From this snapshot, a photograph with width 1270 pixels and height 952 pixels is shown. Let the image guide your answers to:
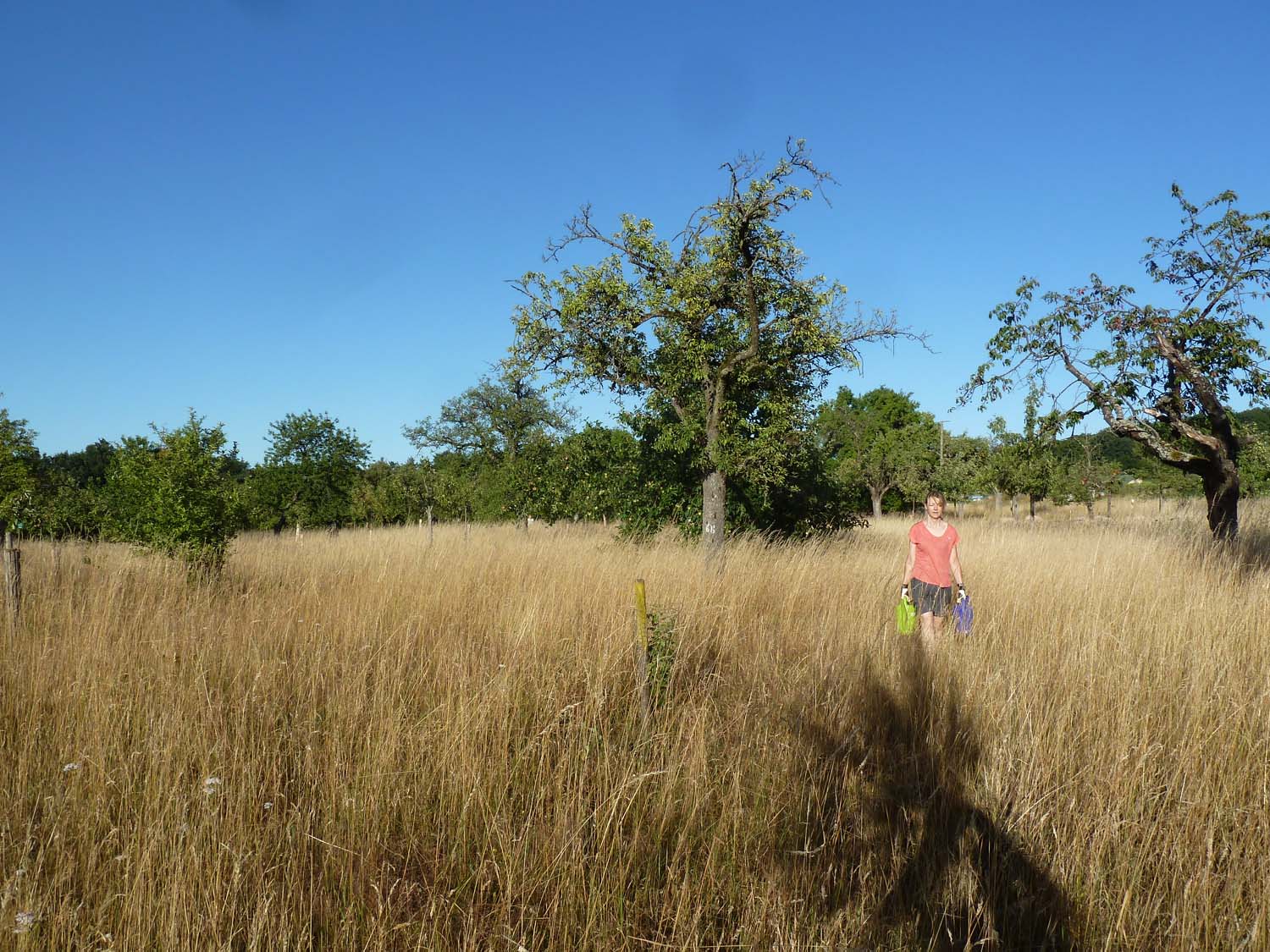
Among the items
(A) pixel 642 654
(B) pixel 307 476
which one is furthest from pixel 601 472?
(B) pixel 307 476

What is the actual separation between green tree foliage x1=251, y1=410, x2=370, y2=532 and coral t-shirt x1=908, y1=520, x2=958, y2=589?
26.4m

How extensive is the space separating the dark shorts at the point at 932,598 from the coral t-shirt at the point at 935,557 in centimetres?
4

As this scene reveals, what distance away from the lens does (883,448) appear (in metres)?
46.8

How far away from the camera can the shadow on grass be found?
2.49 m

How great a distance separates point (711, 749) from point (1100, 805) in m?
1.62

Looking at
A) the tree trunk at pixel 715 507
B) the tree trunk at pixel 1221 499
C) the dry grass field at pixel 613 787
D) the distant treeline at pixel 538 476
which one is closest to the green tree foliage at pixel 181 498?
the distant treeline at pixel 538 476

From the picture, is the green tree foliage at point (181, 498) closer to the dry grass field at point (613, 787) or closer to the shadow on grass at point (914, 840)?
the dry grass field at point (613, 787)

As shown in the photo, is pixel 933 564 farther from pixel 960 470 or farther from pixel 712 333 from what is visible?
pixel 960 470

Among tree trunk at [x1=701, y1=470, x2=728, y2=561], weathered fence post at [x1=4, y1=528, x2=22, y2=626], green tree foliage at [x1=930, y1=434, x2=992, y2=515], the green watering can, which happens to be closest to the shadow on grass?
the green watering can

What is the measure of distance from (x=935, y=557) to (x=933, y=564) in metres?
0.07

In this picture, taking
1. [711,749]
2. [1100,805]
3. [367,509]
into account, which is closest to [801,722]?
[711,749]

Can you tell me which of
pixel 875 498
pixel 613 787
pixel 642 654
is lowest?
pixel 613 787

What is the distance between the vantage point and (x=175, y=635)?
484 centimetres

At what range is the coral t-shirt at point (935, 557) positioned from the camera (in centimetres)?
670
